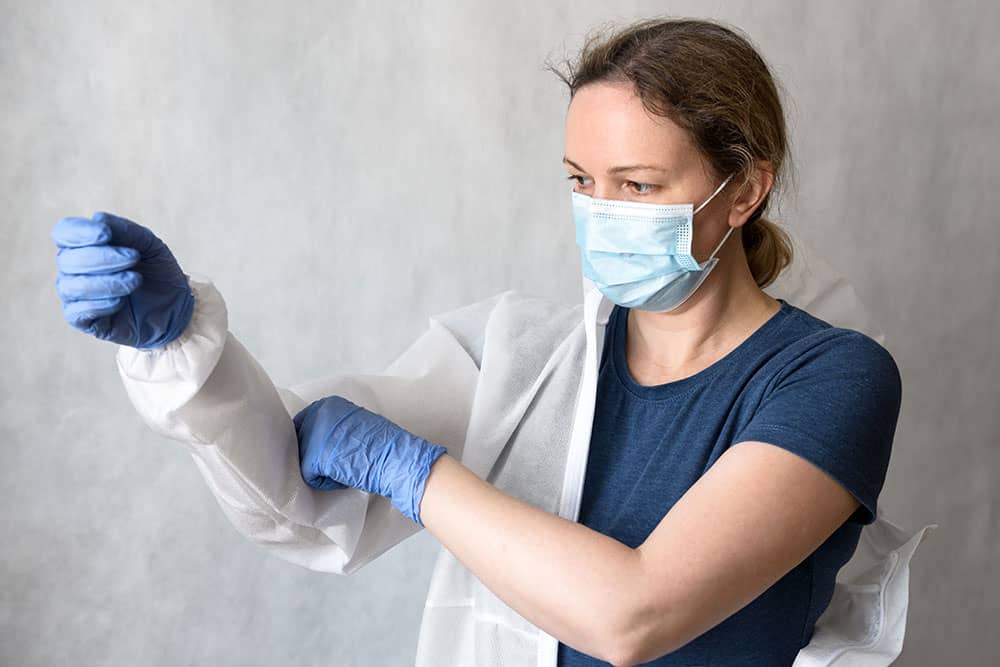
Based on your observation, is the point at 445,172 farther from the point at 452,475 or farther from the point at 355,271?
the point at 452,475

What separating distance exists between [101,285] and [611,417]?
2.26 feet

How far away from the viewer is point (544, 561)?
1080mm

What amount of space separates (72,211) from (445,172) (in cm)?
65

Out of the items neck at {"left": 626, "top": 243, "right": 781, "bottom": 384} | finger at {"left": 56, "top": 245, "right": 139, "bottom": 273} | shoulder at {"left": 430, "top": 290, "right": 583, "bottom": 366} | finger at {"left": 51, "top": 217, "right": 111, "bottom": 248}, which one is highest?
finger at {"left": 51, "top": 217, "right": 111, "bottom": 248}

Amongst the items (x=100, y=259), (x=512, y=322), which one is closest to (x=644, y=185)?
(x=512, y=322)

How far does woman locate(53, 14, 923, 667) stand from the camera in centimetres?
106

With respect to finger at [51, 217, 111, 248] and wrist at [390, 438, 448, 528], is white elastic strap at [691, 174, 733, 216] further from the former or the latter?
finger at [51, 217, 111, 248]

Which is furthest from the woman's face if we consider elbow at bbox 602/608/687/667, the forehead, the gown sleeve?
elbow at bbox 602/608/687/667

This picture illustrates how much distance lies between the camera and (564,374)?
1435mm

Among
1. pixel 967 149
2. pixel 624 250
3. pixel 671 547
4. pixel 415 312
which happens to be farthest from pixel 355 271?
pixel 967 149

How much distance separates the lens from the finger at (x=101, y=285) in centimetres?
96

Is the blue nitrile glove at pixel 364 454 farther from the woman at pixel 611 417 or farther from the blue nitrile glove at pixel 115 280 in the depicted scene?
the blue nitrile glove at pixel 115 280

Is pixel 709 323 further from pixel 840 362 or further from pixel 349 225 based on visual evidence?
pixel 349 225

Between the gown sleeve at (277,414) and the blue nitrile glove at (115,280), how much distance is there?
49 mm
